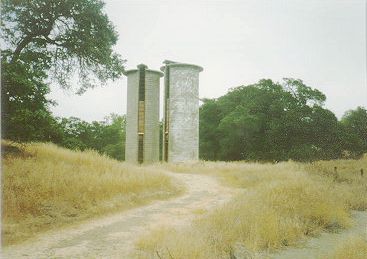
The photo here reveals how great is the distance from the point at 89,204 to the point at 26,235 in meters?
2.72

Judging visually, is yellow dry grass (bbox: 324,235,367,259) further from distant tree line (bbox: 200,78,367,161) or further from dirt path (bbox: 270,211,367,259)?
distant tree line (bbox: 200,78,367,161)

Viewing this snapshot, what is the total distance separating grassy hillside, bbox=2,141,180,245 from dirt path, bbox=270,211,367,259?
5.63 meters

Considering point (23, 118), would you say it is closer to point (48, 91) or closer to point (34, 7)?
point (48, 91)

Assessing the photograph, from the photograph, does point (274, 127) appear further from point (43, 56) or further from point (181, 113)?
point (43, 56)

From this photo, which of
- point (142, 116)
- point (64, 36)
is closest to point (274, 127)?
point (142, 116)

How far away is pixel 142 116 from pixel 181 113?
12.1 ft

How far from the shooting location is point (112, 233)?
29.7ft

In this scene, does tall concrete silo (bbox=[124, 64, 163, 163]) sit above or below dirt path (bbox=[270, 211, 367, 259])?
above

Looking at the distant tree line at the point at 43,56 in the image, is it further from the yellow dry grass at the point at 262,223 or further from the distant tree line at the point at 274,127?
the distant tree line at the point at 274,127

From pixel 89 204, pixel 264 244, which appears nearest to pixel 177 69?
pixel 89 204

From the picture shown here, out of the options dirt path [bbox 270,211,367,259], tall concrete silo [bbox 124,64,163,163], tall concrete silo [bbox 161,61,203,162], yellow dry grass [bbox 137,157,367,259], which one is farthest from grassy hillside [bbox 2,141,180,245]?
tall concrete silo [bbox 124,64,163,163]

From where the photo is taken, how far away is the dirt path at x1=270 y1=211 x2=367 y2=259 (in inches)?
346

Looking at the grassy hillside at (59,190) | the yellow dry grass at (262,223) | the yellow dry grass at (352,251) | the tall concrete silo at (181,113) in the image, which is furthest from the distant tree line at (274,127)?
the yellow dry grass at (352,251)

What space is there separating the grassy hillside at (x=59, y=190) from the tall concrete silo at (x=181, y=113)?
14.2 m
